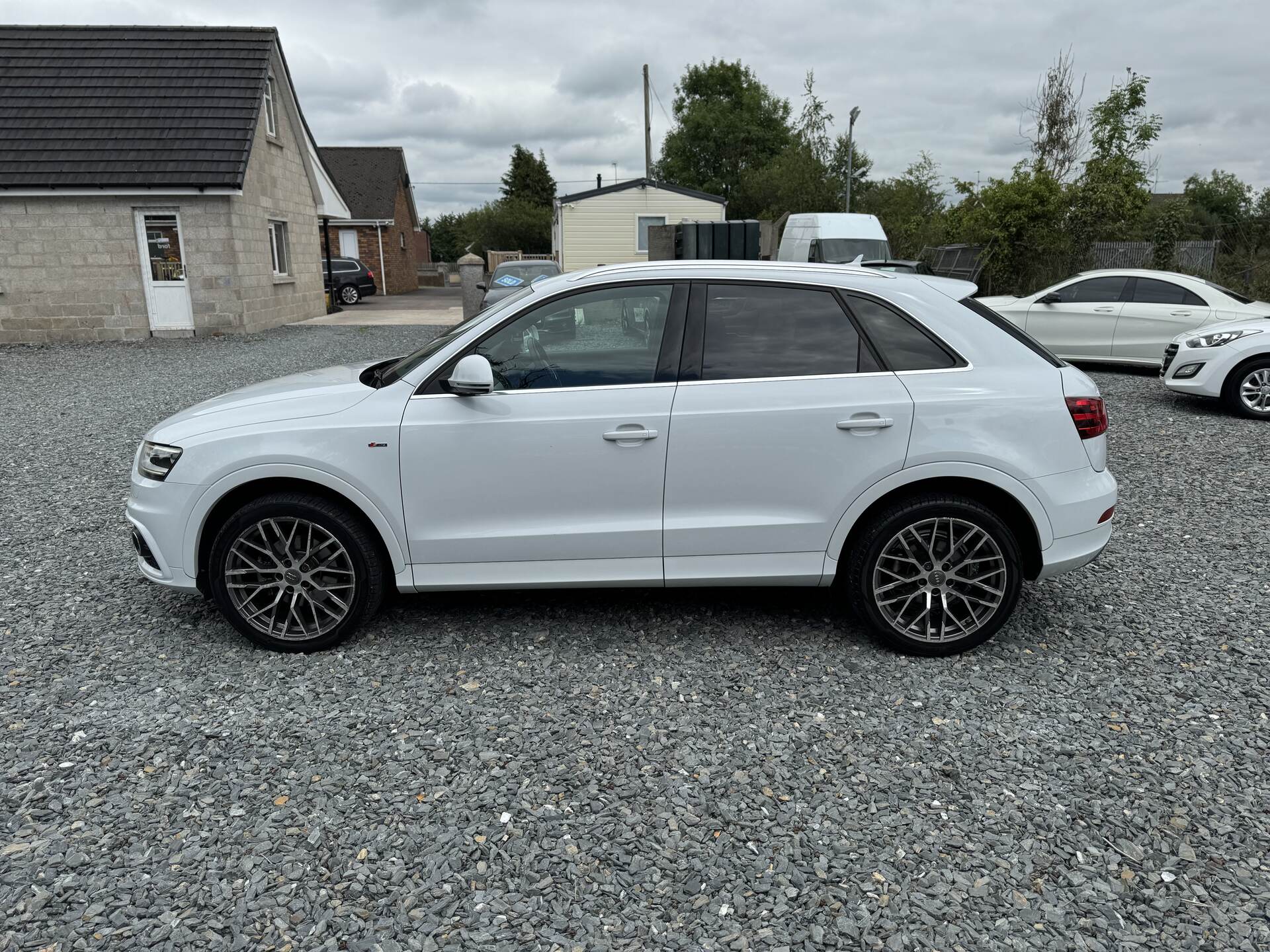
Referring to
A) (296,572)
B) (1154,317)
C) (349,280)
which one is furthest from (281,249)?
(296,572)

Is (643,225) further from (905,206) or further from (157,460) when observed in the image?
(157,460)


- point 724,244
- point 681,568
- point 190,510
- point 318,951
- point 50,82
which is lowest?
point 318,951

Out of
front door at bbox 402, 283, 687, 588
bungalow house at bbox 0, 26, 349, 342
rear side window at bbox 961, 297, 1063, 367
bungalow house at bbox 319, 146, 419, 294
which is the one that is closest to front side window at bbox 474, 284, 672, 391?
front door at bbox 402, 283, 687, 588

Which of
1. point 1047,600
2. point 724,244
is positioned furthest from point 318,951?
point 724,244

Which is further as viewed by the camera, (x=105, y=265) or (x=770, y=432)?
(x=105, y=265)

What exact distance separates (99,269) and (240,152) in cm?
361

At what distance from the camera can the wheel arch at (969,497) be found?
12.8ft

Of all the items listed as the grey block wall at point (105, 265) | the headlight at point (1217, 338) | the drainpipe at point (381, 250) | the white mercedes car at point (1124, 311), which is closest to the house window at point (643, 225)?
Result: the drainpipe at point (381, 250)

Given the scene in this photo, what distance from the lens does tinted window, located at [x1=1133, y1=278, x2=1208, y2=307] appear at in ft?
→ 39.5

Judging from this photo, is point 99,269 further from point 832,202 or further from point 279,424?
point 832,202

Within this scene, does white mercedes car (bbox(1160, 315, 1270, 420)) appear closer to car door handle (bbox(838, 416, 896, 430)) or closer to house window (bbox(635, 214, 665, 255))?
car door handle (bbox(838, 416, 896, 430))

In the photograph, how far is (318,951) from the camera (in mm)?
2479

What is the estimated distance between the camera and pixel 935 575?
4.04m

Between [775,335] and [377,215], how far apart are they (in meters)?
38.6
